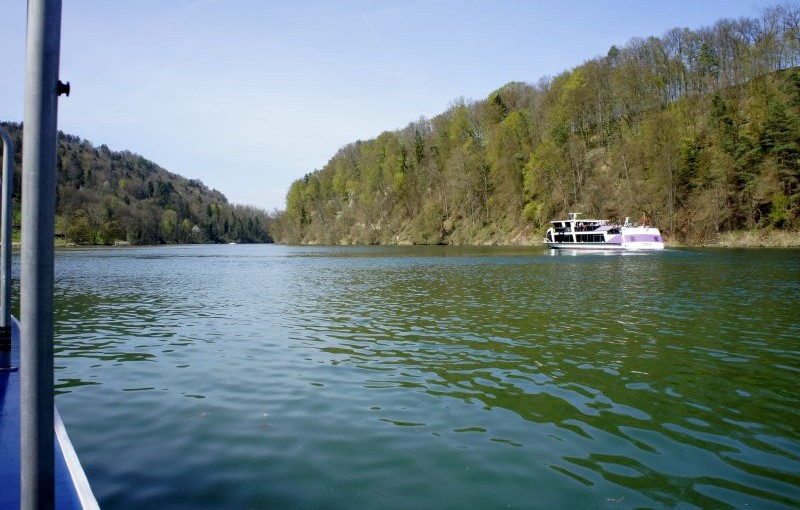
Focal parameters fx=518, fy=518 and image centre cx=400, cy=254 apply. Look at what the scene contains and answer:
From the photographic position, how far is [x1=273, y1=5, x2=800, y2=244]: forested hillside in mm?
71062

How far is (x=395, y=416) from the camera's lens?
8289 millimetres

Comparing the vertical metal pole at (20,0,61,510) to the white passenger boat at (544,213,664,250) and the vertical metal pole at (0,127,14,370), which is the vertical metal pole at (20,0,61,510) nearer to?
the vertical metal pole at (0,127,14,370)

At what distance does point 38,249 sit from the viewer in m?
2.44

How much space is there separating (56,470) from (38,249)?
9.45 feet

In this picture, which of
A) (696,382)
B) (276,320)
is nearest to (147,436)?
(696,382)

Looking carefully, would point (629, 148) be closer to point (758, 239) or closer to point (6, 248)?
point (758, 239)

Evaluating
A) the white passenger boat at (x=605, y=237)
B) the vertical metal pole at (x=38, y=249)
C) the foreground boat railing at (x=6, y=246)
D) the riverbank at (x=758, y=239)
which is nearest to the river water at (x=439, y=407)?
the foreground boat railing at (x=6, y=246)

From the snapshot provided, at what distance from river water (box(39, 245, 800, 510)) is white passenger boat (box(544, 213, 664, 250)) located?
48.1 meters

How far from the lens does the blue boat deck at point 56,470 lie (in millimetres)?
3744

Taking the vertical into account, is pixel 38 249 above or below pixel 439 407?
above

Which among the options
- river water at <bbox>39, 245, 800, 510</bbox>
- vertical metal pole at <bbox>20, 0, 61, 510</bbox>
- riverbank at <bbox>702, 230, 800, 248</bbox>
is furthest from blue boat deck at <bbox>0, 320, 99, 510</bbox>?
riverbank at <bbox>702, 230, 800, 248</bbox>

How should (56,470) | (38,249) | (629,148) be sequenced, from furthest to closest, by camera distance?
(629,148), (56,470), (38,249)

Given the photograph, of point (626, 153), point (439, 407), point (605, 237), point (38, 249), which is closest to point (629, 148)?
point (626, 153)

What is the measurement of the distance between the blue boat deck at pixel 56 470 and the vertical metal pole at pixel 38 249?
58.8 inches
